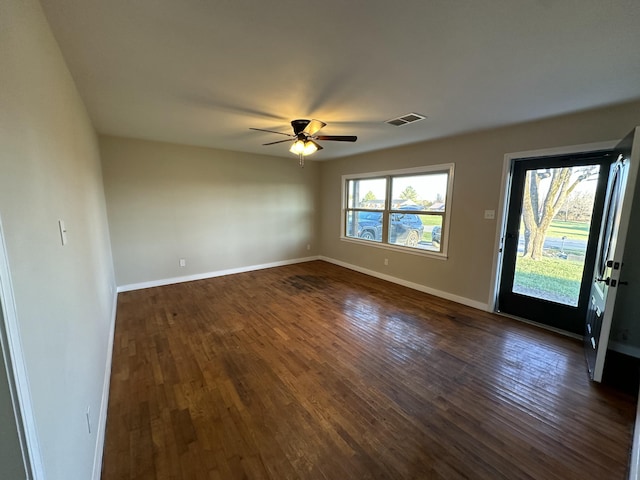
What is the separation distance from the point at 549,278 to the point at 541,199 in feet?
3.20

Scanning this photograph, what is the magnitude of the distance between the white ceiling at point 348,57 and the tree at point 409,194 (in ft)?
5.53

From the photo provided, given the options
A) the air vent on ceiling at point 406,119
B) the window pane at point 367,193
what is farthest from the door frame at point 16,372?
the window pane at point 367,193

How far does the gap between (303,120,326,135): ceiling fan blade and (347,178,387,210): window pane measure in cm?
225

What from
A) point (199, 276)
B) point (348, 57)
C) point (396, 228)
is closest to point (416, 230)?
point (396, 228)

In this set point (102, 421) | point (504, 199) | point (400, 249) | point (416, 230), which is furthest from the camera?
point (400, 249)

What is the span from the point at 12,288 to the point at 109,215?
4.15 meters

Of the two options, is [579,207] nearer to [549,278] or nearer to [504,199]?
[504,199]

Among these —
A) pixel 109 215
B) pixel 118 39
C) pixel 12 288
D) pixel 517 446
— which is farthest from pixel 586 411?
pixel 109 215

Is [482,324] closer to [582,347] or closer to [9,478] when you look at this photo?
[582,347]

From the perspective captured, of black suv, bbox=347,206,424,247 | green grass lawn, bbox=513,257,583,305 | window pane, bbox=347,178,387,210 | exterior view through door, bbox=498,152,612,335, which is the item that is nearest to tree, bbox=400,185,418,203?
black suv, bbox=347,206,424,247

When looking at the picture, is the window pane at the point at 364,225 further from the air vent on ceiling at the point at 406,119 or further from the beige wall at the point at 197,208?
the air vent on ceiling at the point at 406,119

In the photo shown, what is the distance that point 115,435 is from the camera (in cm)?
174

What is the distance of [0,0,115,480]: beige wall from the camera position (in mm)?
822

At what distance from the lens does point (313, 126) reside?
312 cm
